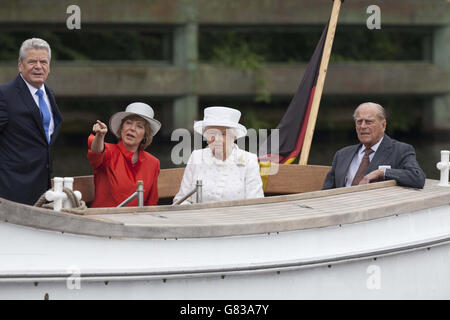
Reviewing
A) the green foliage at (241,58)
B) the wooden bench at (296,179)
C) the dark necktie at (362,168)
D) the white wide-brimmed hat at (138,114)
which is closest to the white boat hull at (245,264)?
the dark necktie at (362,168)

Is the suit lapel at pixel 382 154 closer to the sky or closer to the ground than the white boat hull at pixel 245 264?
closer to the sky

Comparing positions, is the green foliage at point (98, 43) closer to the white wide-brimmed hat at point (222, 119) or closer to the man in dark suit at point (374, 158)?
the man in dark suit at point (374, 158)

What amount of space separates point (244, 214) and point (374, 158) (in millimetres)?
1439

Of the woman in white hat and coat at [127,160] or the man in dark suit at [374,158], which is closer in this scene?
the woman in white hat and coat at [127,160]

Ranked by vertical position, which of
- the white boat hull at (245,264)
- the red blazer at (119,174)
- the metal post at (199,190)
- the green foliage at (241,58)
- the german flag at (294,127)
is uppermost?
the green foliage at (241,58)

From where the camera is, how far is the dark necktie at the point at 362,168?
680 centimetres

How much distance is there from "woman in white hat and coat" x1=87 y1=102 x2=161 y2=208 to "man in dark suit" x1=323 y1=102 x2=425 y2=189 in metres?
1.50

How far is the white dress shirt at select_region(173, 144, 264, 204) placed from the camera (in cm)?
641

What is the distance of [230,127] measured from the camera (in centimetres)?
628

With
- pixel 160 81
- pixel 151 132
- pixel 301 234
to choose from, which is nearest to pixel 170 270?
pixel 301 234

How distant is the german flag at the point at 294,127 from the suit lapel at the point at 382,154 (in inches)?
50.7

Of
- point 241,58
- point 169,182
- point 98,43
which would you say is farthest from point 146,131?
point 98,43

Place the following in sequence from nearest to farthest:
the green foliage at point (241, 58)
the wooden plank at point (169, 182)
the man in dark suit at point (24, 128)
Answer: the man in dark suit at point (24, 128) → the wooden plank at point (169, 182) → the green foliage at point (241, 58)

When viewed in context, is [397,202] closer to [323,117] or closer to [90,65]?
[90,65]
